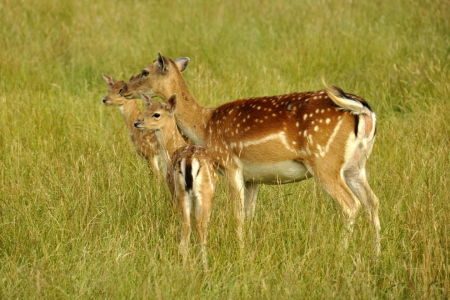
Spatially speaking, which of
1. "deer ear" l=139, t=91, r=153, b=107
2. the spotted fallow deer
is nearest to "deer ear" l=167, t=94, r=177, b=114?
"deer ear" l=139, t=91, r=153, b=107

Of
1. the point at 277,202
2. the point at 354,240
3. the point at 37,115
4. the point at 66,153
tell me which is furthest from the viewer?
the point at 37,115

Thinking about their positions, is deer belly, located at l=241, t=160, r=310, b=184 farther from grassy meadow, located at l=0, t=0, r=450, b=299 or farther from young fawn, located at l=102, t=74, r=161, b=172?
young fawn, located at l=102, t=74, r=161, b=172

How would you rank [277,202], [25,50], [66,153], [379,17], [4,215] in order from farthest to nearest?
[379,17] → [25,50] → [66,153] → [277,202] → [4,215]

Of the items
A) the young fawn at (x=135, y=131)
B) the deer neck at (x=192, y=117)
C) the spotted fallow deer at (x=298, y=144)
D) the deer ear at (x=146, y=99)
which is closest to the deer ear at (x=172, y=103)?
the deer neck at (x=192, y=117)

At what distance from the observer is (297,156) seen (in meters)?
5.25

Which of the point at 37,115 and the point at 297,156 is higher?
the point at 297,156

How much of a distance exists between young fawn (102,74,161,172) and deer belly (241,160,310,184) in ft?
5.46

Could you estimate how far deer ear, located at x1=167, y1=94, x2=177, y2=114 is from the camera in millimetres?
6035

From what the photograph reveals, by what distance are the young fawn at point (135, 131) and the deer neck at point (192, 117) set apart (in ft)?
2.65

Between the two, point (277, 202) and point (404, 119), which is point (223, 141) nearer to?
point (277, 202)

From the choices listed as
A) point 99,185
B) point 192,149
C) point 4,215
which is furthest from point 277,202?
point 4,215

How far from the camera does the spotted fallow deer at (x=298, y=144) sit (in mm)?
5125

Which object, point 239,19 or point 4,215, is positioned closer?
point 4,215

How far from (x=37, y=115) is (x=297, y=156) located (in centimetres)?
329
